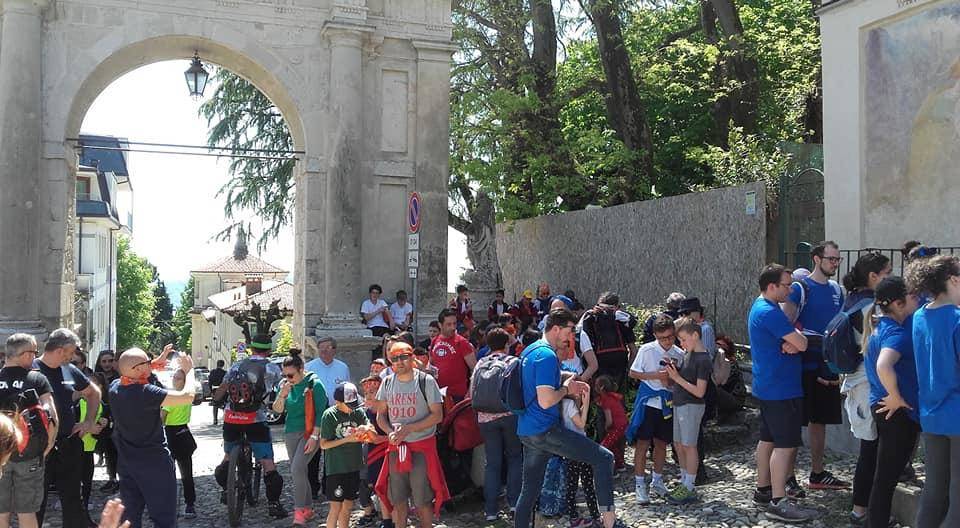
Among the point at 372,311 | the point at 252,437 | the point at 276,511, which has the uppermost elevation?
the point at 372,311

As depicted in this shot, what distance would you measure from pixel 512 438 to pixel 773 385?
7.50ft

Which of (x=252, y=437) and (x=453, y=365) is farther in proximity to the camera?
(x=453, y=365)

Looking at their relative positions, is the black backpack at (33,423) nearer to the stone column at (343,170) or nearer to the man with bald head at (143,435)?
the man with bald head at (143,435)

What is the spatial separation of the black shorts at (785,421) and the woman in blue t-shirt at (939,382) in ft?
5.15

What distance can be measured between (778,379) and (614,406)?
197 centimetres

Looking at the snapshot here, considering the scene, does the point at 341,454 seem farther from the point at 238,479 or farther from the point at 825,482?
the point at 825,482

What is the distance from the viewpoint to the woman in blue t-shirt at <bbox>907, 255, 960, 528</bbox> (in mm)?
5160

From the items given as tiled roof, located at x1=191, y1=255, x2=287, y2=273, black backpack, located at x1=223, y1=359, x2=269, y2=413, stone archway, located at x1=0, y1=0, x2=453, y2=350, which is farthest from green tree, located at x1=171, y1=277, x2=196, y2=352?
black backpack, located at x1=223, y1=359, x2=269, y2=413

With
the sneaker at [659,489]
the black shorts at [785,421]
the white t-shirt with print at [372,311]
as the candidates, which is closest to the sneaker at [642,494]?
the sneaker at [659,489]

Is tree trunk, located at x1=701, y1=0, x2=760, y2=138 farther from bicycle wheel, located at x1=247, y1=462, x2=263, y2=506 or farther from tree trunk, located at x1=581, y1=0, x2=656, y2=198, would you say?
bicycle wheel, located at x1=247, y1=462, x2=263, y2=506

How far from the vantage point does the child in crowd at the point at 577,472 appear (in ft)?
21.9

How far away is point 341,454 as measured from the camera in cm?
745

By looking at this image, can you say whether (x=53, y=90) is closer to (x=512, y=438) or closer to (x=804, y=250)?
(x=512, y=438)

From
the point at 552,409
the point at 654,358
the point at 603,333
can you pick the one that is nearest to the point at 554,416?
the point at 552,409
